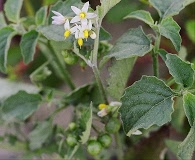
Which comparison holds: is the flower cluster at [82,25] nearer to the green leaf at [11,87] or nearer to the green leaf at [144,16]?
the green leaf at [144,16]

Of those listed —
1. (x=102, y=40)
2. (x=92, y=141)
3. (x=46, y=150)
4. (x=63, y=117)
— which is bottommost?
(x=63, y=117)

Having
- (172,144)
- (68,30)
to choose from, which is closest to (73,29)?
(68,30)

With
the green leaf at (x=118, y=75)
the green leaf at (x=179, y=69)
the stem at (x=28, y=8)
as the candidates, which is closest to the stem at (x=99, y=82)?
the green leaf at (x=118, y=75)

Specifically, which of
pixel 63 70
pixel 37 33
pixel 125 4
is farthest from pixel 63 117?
pixel 37 33

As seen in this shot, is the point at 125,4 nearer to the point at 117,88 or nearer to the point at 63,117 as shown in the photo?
the point at 63,117

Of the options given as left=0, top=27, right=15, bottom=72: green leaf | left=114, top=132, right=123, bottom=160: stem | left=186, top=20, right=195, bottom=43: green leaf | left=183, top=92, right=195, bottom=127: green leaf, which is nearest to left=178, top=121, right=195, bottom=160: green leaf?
left=183, top=92, right=195, bottom=127: green leaf

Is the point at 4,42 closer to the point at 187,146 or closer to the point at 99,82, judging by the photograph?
the point at 99,82

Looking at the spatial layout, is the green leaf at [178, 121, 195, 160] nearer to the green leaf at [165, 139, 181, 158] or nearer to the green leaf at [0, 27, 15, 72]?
the green leaf at [165, 139, 181, 158]
